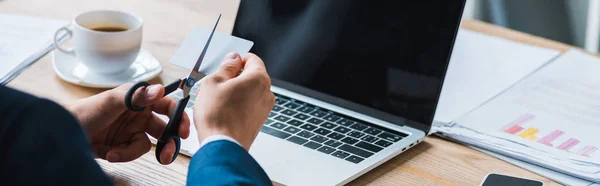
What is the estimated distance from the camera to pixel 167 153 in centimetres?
102

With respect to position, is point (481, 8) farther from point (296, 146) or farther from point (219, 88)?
point (219, 88)

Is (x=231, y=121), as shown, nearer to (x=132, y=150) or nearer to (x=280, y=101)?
(x=132, y=150)

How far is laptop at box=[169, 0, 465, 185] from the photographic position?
3.70 ft

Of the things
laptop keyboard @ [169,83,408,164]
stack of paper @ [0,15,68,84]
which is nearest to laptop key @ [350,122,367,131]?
laptop keyboard @ [169,83,408,164]

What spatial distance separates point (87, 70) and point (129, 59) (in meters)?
0.08

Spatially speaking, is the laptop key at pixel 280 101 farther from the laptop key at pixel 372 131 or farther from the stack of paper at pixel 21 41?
the stack of paper at pixel 21 41

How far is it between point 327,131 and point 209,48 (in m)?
0.22

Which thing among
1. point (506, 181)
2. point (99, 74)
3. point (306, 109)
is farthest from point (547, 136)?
point (99, 74)

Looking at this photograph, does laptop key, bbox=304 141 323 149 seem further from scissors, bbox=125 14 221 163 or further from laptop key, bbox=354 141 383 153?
scissors, bbox=125 14 221 163

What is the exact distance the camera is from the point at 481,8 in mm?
2748

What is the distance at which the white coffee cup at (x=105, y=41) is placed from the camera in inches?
50.5

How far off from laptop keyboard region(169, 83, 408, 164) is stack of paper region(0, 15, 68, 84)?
0.94 feet

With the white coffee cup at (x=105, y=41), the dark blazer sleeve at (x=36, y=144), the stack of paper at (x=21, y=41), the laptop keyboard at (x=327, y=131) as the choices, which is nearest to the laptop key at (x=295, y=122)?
the laptop keyboard at (x=327, y=131)

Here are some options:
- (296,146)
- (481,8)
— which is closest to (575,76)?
(296,146)
